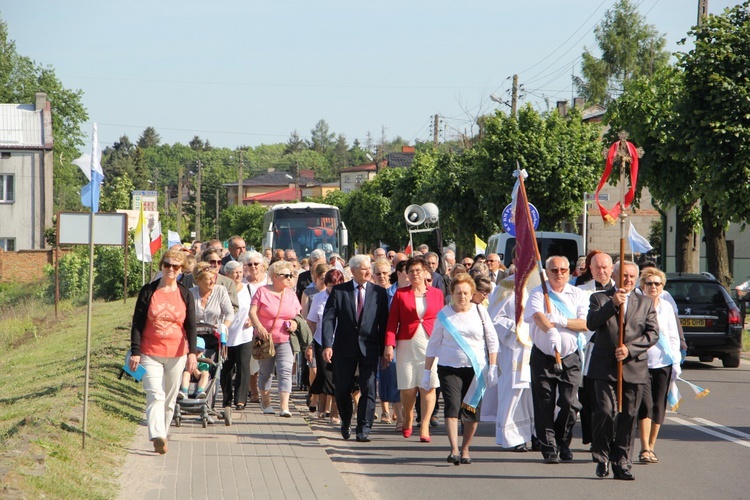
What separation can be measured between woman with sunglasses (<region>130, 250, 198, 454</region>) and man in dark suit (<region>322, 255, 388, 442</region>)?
1817 millimetres

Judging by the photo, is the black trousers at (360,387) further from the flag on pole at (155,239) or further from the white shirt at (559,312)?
the flag on pole at (155,239)

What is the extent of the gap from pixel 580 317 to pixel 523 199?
4.17ft

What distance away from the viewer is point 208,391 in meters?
11.5

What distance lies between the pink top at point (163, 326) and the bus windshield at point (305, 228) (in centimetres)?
2909

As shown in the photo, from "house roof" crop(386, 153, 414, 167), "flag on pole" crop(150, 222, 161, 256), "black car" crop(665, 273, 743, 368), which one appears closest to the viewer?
"black car" crop(665, 273, 743, 368)

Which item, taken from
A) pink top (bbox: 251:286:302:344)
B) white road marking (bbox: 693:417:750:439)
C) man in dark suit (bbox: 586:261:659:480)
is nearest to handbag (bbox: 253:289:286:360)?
pink top (bbox: 251:286:302:344)

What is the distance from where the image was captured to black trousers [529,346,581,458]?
9.55 meters

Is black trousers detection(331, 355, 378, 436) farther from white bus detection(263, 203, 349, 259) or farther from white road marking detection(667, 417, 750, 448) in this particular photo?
white bus detection(263, 203, 349, 259)

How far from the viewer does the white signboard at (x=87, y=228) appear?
1003 centimetres

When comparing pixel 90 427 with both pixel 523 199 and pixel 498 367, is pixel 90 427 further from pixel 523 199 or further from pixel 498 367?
pixel 523 199

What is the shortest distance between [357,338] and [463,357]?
173 cm

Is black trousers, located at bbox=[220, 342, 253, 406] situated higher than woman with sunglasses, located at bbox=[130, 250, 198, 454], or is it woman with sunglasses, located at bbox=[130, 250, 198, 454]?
woman with sunglasses, located at bbox=[130, 250, 198, 454]

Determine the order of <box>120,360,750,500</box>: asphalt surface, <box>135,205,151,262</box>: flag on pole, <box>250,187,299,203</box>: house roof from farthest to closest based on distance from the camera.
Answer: <box>250,187,299,203</box>: house roof, <box>135,205,151,262</box>: flag on pole, <box>120,360,750,500</box>: asphalt surface

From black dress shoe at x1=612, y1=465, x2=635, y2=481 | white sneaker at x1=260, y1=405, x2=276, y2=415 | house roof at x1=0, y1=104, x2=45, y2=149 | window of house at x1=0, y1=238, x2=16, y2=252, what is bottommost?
white sneaker at x1=260, y1=405, x2=276, y2=415
